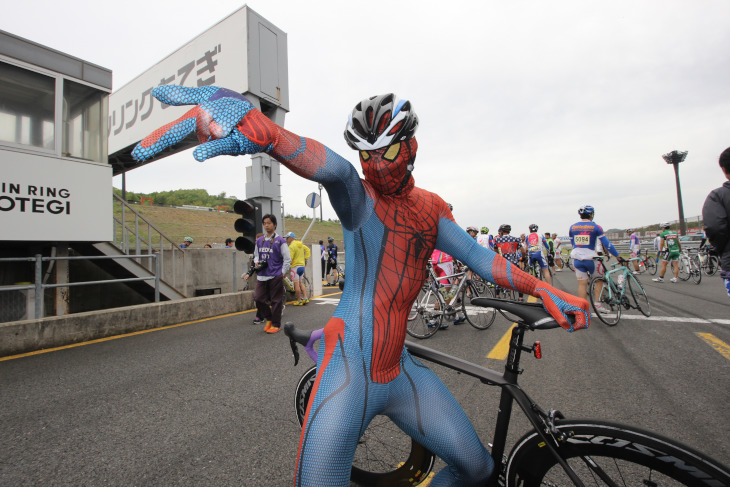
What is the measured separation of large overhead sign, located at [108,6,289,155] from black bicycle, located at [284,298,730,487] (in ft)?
26.7

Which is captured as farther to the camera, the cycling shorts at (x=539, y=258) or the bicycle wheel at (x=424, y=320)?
the cycling shorts at (x=539, y=258)

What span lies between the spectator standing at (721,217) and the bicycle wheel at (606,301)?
2.75m

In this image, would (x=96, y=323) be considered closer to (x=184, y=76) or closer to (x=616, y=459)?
(x=616, y=459)

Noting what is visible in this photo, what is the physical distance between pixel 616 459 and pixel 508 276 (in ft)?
2.30

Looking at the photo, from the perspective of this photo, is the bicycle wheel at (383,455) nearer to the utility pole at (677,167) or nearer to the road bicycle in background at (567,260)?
the road bicycle in background at (567,260)

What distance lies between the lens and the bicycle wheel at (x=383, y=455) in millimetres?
1610

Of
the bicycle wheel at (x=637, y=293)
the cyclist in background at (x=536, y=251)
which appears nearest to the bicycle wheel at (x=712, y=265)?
the cyclist in background at (x=536, y=251)

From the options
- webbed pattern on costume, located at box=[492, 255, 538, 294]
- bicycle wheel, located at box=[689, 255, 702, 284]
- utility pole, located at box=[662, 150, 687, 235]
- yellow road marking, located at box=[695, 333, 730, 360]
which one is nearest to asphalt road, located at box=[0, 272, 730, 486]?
yellow road marking, located at box=[695, 333, 730, 360]

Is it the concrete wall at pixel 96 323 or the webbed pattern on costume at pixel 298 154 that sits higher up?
the webbed pattern on costume at pixel 298 154

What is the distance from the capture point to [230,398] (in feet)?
10.1

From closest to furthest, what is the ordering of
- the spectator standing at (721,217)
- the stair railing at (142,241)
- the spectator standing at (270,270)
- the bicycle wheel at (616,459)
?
the bicycle wheel at (616,459) < the spectator standing at (721,217) < the spectator standing at (270,270) < the stair railing at (142,241)

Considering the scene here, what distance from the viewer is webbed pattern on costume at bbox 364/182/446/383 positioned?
1.39 metres

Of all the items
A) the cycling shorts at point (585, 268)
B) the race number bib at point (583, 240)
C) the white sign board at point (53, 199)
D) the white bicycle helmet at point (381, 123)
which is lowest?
the cycling shorts at point (585, 268)

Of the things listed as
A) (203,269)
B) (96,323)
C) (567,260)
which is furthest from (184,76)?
(567,260)
